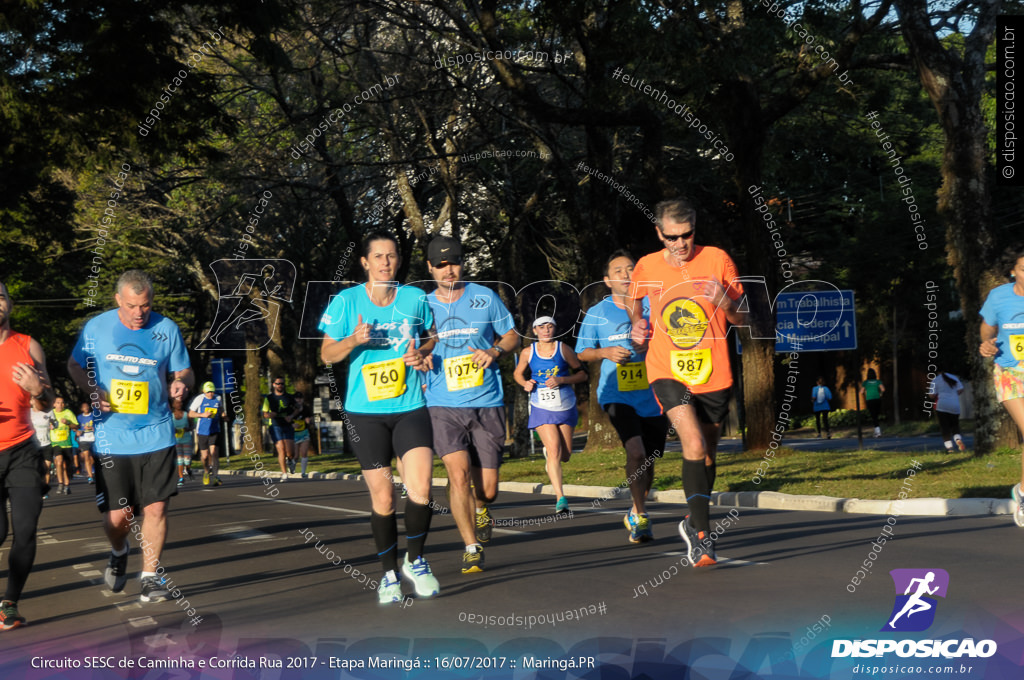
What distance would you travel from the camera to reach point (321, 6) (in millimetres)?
20453

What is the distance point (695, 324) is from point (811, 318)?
42.9ft

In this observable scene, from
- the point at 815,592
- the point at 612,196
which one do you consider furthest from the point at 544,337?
the point at 612,196

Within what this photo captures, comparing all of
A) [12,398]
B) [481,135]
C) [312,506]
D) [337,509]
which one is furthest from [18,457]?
[481,135]

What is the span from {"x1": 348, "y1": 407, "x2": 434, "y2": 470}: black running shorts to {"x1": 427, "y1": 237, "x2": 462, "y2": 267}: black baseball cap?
109 cm

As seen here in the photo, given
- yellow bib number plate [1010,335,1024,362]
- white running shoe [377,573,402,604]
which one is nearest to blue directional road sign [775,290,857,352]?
yellow bib number plate [1010,335,1024,362]

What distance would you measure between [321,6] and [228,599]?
14.8 m

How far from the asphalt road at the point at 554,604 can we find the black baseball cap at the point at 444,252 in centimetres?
206

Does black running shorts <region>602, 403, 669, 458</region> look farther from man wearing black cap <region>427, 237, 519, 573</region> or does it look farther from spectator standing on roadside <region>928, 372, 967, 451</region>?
spectator standing on roadside <region>928, 372, 967, 451</region>

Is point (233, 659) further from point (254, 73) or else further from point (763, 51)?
point (254, 73)

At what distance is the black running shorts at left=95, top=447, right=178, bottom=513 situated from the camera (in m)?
7.63

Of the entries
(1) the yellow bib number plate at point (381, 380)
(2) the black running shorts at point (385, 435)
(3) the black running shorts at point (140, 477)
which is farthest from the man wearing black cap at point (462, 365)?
(3) the black running shorts at point (140, 477)

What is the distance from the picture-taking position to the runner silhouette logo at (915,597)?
18.4ft

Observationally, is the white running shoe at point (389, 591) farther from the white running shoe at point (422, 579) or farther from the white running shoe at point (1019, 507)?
the white running shoe at point (1019, 507)

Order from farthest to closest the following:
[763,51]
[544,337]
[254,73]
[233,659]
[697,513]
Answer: [254,73] < [763,51] < [544,337] < [697,513] < [233,659]
